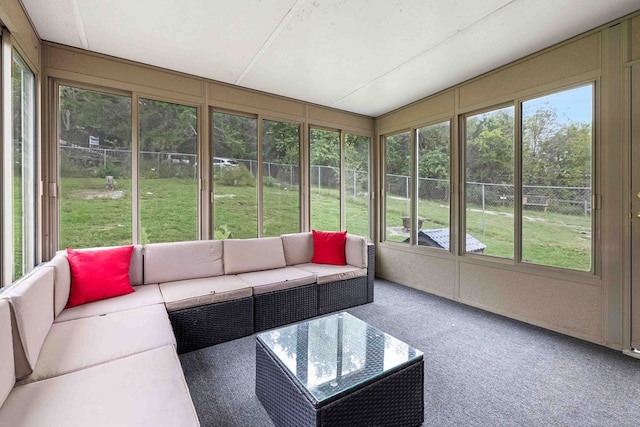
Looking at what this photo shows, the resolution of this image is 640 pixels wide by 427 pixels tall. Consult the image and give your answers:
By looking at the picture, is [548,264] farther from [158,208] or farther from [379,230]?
[158,208]

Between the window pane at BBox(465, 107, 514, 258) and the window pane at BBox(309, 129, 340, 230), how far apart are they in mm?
1836

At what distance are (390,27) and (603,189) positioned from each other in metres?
2.23

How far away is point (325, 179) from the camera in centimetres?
433

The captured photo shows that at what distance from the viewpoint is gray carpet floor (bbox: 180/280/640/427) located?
163cm

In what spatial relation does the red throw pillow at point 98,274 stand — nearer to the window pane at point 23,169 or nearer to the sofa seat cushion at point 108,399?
the window pane at point 23,169

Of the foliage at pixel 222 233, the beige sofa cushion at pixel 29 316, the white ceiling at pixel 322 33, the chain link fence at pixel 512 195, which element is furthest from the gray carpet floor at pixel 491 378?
the white ceiling at pixel 322 33

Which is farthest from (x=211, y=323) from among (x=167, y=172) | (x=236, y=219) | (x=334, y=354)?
(x=167, y=172)

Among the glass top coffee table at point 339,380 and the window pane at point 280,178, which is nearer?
the glass top coffee table at point 339,380

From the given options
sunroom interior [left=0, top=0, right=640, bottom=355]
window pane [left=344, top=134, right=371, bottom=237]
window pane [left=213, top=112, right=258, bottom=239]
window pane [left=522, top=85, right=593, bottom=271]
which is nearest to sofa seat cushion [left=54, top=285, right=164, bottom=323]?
sunroom interior [left=0, top=0, right=640, bottom=355]

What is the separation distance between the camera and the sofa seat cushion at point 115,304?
6.51ft

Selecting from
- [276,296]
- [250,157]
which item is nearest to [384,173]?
[250,157]

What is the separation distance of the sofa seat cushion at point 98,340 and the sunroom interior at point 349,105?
705 mm

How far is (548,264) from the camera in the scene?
275 centimetres

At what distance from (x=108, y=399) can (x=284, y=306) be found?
172 centimetres
